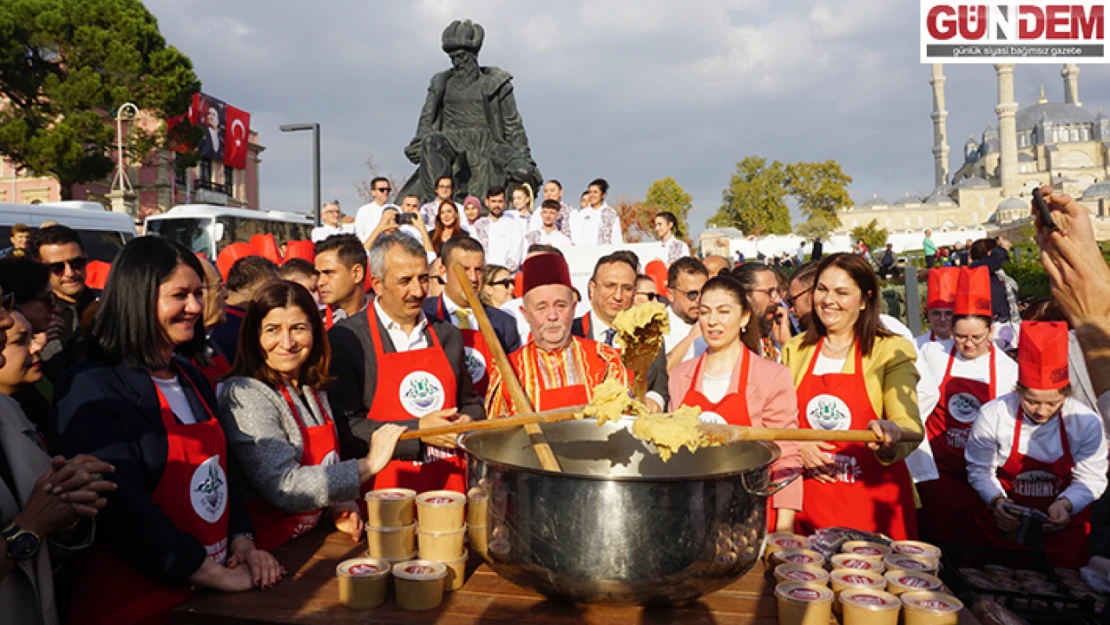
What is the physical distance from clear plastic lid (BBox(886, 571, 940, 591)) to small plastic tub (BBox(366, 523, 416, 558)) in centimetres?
126

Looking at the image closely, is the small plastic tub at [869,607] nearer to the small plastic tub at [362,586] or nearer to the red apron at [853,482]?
the small plastic tub at [362,586]

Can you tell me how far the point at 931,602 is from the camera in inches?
71.2

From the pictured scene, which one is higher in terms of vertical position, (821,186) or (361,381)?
(821,186)

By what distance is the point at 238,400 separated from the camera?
233cm

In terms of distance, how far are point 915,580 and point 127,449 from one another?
2.01m

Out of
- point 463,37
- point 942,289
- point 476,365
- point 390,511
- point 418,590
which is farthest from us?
point 463,37

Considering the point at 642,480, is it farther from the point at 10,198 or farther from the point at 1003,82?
the point at 1003,82

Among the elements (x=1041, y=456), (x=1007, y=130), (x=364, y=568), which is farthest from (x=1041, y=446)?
(x=1007, y=130)

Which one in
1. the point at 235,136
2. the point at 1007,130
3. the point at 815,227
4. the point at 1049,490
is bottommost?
the point at 1049,490

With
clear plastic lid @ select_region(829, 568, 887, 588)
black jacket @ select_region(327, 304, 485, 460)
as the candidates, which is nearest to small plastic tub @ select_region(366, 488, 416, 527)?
black jacket @ select_region(327, 304, 485, 460)

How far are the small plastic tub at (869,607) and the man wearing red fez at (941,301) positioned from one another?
3.22 m

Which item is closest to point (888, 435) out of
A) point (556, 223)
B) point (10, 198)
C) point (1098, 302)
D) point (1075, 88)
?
point (1098, 302)

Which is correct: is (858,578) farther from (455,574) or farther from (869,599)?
(455,574)

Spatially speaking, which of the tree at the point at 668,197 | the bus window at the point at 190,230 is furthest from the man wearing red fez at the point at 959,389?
the tree at the point at 668,197
